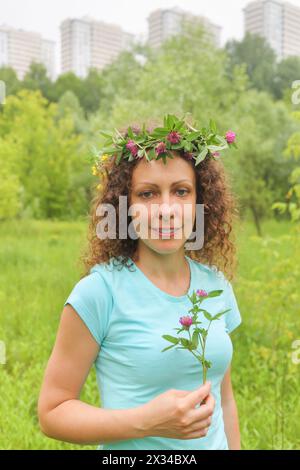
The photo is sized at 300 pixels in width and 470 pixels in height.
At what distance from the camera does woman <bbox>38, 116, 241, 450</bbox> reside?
115 centimetres

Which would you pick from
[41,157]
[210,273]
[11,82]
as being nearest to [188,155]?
[210,273]

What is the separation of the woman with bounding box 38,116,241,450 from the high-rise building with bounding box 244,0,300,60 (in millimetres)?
26583

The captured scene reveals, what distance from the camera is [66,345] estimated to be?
3.99 feet

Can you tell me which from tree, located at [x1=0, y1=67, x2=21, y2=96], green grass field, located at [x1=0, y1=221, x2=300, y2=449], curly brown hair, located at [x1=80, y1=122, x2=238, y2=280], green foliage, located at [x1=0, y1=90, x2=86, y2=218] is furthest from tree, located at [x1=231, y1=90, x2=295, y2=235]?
tree, located at [x1=0, y1=67, x2=21, y2=96]

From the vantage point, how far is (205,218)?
5.22 feet

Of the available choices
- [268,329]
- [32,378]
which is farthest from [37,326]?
[268,329]

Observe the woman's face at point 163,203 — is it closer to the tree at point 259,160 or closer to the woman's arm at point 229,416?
the woman's arm at point 229,416

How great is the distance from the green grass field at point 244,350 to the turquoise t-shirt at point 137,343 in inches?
23.8

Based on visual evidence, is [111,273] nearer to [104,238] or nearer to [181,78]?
[104,238]

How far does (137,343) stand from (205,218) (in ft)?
1.64

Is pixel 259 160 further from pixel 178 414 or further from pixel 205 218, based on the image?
pixel 178 414

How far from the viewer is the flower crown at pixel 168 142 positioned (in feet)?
4.29

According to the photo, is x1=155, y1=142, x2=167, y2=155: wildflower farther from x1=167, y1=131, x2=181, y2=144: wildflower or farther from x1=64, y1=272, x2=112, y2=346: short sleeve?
x1=64, y1=272, x2=112, y2=346: short sleeve

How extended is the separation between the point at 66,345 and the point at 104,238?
33 cm
